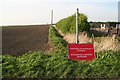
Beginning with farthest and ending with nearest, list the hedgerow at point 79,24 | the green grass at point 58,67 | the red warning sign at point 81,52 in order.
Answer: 1. the hedgerow at point 79,24
2. the red warning sign at point 81,52
3. the green grass at point 58,67

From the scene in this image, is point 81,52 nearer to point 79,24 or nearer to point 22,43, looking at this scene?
point 79,24

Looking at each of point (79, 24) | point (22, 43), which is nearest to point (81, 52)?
point (79, 24)

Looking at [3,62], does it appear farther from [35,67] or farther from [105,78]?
[105,78]

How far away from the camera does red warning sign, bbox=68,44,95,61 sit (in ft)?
40.3

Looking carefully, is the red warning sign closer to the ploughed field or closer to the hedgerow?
the ploughed field

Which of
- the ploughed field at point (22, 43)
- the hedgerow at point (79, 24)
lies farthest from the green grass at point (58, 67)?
the hedgerow at point (79, 24)

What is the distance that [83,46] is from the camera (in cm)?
1229

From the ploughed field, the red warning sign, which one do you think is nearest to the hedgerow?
the ploughed field

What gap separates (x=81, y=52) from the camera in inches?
486

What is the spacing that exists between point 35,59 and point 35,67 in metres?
0.99

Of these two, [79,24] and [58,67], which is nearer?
[58,67]

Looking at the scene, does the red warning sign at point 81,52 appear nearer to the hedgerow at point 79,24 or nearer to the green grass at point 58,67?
the green grass at point 58,67

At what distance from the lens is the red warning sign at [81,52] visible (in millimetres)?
12281

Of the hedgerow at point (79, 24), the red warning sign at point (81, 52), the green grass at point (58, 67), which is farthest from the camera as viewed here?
the hedgerow at point (79, 24)
